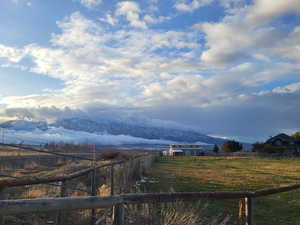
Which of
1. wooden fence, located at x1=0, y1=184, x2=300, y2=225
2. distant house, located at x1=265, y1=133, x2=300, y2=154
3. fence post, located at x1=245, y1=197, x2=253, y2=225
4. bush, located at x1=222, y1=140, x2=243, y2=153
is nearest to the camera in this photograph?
wooden fence, located at x1=0, y1=184, x2=300, y2=225

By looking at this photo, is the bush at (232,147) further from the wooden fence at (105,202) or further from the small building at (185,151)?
the wooden fence at (105,202)

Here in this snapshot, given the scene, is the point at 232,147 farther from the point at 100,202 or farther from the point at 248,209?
the point at 100,202

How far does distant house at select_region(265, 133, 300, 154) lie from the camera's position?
73137 millimetres

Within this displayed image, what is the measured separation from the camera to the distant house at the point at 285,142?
73.1m

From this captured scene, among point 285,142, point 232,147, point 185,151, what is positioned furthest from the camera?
point 185,151

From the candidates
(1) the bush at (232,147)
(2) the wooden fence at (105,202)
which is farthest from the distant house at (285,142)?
(2) the wooden fence at (105,202)

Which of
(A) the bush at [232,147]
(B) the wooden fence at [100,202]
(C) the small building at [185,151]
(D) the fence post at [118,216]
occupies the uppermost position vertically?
(B) the wooden fence at [100,202]

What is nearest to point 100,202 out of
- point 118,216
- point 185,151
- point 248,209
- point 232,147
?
point 118,216

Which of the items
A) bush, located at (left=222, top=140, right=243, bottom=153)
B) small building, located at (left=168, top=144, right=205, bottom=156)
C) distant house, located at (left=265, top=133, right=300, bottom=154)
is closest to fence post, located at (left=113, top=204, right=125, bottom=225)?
distant house, located at (left=265, top=133, right=300, bottom=154)

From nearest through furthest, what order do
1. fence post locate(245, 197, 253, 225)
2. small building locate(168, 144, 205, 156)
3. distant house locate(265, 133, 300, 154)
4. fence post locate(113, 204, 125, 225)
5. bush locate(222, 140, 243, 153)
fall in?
1. fence post locate(113, 204, 125, 225)
2. fence post locate(245, 197, 253, 225)
3. distant house locate(265, 133, 300, 154)
4. bush locate(222, 140, 243, 153)
5. small building locate(168, 144, 205, 156)

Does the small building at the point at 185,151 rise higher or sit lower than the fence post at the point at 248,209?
lower

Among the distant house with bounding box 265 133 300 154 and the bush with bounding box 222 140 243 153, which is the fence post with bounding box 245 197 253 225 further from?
the bush with bounding box 222 140 243 153

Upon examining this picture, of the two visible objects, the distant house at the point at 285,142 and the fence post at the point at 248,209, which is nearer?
the fence post at the point at 248,209

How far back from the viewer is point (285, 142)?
76.0 m
